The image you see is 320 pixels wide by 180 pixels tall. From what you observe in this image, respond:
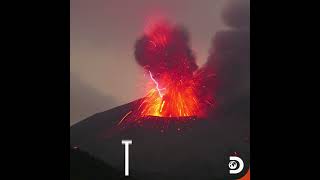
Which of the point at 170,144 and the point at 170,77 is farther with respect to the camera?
the point at 170,77

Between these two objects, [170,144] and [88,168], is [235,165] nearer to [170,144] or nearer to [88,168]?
[170,144]

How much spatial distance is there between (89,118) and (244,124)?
217 centimetres

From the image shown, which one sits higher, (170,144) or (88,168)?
(170,144)

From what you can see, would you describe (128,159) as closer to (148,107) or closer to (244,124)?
(148,107)

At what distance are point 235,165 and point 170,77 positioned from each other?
1.55 metres

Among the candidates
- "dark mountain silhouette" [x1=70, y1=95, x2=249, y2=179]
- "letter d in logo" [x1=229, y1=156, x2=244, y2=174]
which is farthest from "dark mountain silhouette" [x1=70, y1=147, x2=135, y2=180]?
"letter d in logo" [x1=229, y1=156, x2=244, y2=174]

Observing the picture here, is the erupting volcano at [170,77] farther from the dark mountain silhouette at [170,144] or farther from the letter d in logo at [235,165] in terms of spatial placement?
the letter d in logo at [235,165]

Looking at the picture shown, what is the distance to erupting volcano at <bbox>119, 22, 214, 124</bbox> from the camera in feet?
28.8

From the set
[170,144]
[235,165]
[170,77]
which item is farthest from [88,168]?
[235,165]

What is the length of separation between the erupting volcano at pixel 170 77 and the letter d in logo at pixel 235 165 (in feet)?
2.46

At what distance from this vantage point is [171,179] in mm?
8617

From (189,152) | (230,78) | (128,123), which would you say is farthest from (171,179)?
(230,78)

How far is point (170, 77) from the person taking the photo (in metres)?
8.95

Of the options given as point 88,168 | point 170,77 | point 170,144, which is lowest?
point 88,168
